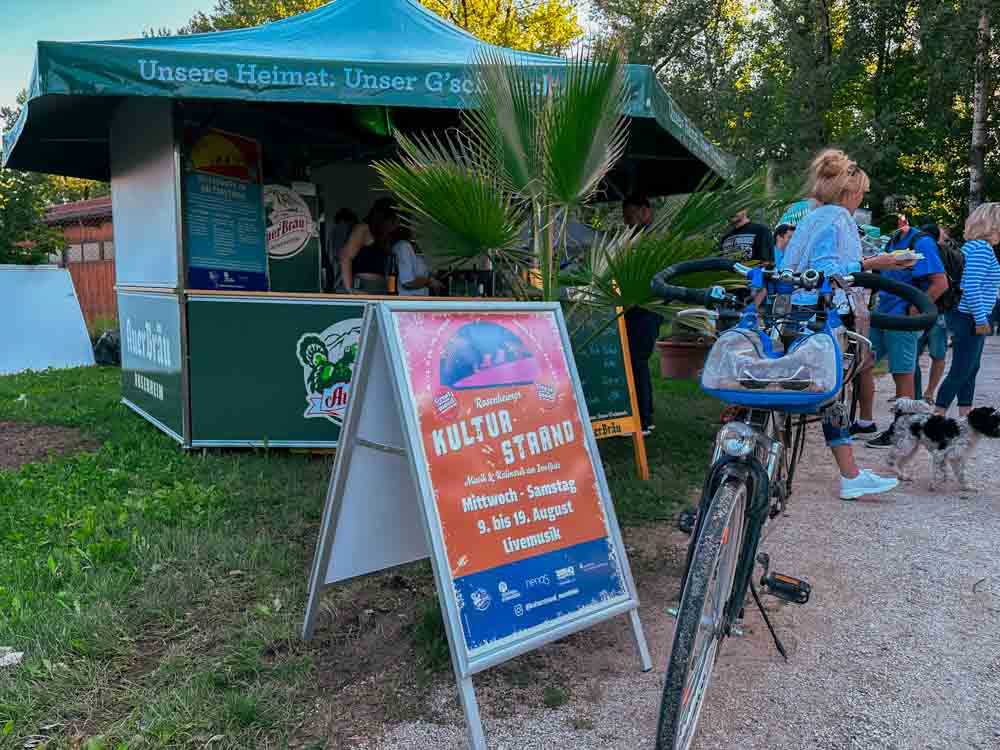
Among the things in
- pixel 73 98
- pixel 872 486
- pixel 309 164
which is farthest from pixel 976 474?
pixel 73 98

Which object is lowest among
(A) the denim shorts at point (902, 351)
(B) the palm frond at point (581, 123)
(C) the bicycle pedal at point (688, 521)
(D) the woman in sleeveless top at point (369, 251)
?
(C) the bicycle pedal at point (688, 521)

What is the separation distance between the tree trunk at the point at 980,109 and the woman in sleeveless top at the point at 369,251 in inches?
635

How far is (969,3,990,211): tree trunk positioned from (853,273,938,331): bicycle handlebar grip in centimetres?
1877

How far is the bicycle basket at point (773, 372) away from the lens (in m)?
2.10

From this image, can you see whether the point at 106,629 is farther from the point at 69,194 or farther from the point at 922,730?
the point at 69,194

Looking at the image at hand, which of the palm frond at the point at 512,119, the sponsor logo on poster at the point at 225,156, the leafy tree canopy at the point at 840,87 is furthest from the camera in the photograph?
the leafy tree canopy at the point at 840,87

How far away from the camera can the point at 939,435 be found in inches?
196

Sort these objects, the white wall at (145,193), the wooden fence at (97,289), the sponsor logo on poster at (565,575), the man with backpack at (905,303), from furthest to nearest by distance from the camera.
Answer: the wooden fence at (97,289)
the man with backpack at (905,303)
the white wall at (145,193)
the sponsor logo on poster at (565,575)

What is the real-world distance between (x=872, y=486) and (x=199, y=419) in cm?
472

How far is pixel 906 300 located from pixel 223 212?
546cm

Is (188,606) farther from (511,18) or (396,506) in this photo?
(511,18)

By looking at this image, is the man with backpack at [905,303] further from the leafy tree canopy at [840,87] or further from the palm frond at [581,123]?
the leafy tree canopy at [840,87]

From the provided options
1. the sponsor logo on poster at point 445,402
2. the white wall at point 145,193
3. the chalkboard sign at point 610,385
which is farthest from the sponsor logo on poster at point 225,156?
the sponsor logo on poster at point 445,402

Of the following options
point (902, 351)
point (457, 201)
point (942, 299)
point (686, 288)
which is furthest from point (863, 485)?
point (457, 201)
